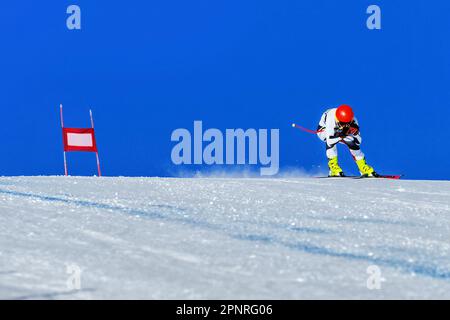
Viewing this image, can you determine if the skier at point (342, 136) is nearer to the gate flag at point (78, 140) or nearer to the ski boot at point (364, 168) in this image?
the ski boot at point (364, 168)

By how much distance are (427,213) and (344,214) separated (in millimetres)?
898

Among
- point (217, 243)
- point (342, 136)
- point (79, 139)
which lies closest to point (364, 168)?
point (342, 136)

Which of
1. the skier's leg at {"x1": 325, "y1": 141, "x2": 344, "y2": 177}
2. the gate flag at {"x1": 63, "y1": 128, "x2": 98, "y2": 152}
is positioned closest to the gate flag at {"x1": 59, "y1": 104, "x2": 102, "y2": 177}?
the gate flag at {"x1": 63, "y1": 128, "x2": 98, "y2": 152}

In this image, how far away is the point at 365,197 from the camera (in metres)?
7.88

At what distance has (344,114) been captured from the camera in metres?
11.5

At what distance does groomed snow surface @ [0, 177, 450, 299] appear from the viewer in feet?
12.4

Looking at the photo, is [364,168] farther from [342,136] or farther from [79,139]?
[79,139]

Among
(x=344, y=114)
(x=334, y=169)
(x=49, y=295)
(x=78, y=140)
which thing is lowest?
(x=49, y=295)

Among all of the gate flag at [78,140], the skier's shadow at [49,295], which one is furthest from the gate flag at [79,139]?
the skier's shadow at [49,295]

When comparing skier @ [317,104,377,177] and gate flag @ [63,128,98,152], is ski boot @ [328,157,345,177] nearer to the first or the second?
skier @ [317,104,377,177]

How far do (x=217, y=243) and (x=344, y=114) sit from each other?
6974 millimetres

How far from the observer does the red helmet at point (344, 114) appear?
11.5 m
